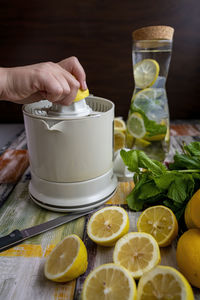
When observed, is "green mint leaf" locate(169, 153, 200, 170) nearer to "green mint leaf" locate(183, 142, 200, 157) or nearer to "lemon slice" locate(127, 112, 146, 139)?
"green mint leaf" locate(183, 142, 200, 157)

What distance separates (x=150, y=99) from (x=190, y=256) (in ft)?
1.34

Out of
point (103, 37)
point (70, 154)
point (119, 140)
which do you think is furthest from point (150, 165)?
point (103, 37)

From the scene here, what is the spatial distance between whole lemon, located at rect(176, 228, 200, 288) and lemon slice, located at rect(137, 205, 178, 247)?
0.04m

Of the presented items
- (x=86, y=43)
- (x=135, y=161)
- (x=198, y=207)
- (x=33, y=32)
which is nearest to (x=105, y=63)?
(x=86, y=43)

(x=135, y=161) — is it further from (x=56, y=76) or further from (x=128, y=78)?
(x=128, y=78)

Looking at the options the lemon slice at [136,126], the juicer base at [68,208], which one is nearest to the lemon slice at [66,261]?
the juicer base at [68,208]

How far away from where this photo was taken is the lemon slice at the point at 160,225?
15.5 inches

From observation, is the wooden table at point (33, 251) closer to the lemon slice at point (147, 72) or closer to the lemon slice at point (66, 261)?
the lemon slice at point (66, 261)

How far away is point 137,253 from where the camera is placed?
0.35m

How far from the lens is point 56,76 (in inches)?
16.8

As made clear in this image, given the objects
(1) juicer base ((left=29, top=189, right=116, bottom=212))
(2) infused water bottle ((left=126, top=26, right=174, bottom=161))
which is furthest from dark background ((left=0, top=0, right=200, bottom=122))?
(1) juicer base ((left=29, top=189, right=116, bottom=212))

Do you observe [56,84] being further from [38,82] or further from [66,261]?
[66,261]

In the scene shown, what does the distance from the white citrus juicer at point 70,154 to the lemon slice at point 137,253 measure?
14 centimetres

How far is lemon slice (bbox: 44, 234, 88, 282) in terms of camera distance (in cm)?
33
